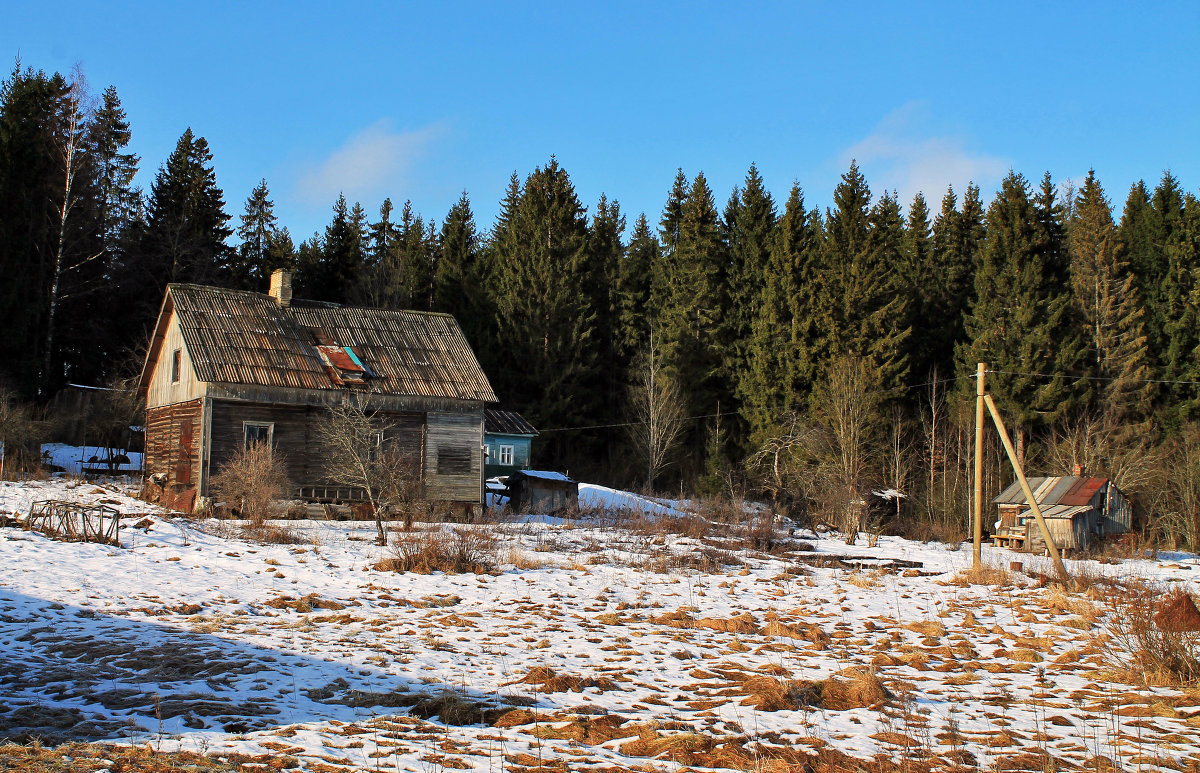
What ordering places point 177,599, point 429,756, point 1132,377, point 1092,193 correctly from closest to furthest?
point 429,756 → point 177,599 → point 1132,377 → point 1092,193

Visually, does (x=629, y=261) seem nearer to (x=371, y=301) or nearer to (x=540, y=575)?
(x=371, y=301)

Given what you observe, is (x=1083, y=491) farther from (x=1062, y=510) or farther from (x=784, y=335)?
(x=784, y=335)

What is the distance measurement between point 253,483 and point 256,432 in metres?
4.76

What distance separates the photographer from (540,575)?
15.9m

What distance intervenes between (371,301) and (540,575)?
1509 inches

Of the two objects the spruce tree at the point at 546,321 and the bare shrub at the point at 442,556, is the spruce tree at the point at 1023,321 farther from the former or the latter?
the bare shrub at the point at 442,556

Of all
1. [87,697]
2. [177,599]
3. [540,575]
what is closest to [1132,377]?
[540,575]

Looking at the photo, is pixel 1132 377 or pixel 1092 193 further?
pixel 1092 193

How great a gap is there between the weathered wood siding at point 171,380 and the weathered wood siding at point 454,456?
21.2ft

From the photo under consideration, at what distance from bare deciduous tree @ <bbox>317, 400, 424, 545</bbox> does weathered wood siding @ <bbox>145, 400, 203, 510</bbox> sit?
10.6 feet

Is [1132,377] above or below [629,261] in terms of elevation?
below

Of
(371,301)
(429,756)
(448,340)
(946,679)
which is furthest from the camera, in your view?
(371,301)

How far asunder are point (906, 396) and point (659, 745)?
37275 millimetres

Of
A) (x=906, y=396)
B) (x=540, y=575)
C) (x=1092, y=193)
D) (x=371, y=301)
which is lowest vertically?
(x=540, y=575)
